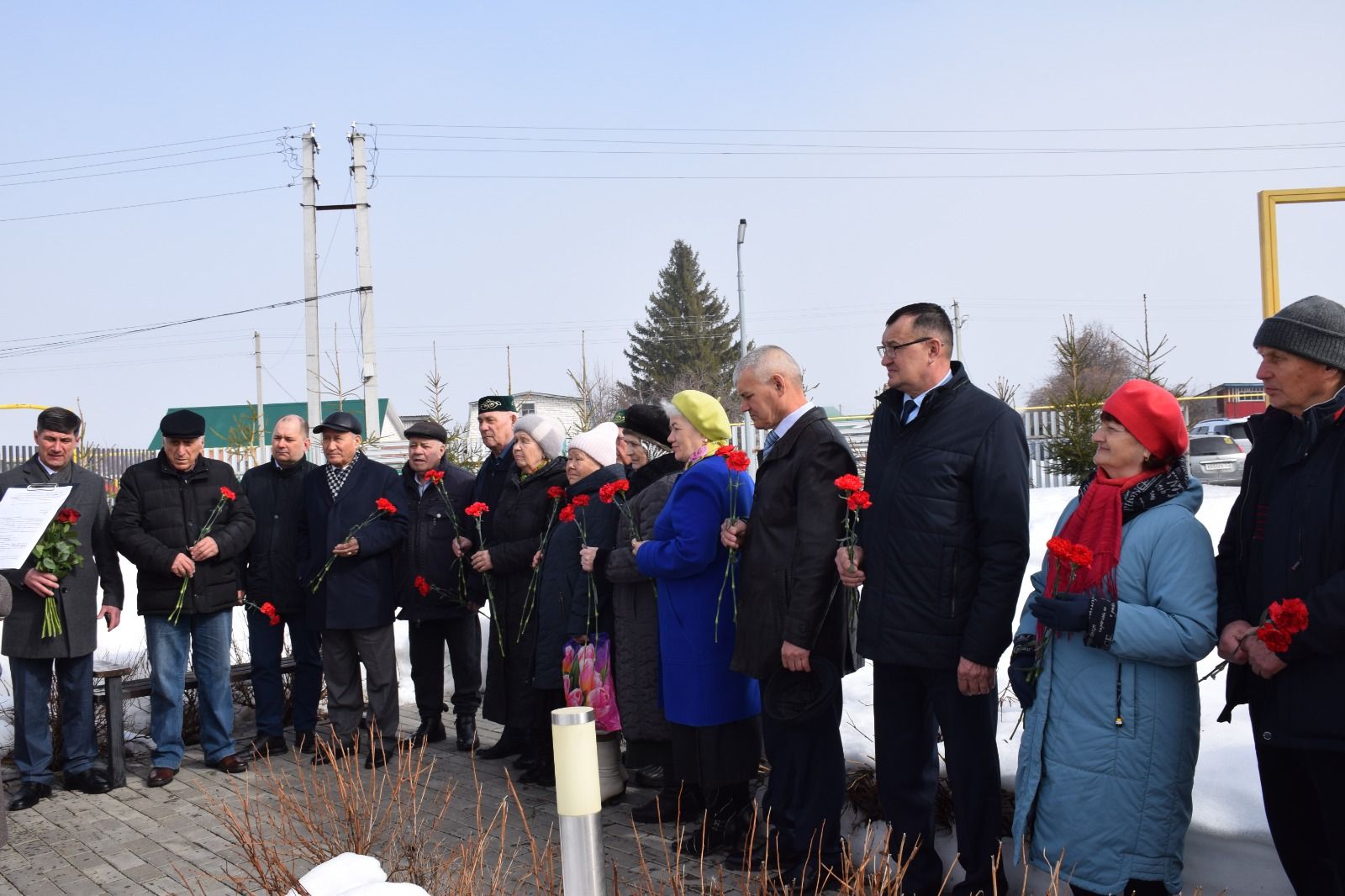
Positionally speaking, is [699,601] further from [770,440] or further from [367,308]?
[367,308]

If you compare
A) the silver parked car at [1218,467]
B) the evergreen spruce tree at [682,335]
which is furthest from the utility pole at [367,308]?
the evergreen spruce tree at [682,335]

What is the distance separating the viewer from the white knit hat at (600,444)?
21.6 ft

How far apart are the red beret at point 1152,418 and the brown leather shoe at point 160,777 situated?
230 inches

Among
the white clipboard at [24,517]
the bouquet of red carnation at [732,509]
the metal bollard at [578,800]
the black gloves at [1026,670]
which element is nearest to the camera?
the metal bollard at [578,800]

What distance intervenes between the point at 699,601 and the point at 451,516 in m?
2.79

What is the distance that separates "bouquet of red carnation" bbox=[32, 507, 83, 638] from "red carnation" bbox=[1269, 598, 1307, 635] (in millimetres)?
6066

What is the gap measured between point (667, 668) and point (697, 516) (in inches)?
28.4

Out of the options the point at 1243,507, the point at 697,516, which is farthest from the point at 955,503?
the point at 697,516

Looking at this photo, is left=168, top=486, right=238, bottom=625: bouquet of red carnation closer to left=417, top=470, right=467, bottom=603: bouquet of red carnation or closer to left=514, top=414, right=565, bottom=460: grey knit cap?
left=417, top=470, right=467, bottom=603: bouquet of red carnation

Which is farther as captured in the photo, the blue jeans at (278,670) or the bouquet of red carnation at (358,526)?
the blue jeans at (278,670)

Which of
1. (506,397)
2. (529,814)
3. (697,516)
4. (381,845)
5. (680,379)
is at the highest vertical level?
(680,379)

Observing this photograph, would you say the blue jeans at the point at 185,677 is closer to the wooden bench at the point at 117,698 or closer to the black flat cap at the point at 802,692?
the wooden bench at the point at 117,698

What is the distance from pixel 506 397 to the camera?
748cm

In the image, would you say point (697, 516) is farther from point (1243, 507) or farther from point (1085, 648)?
point (1243, 507)
